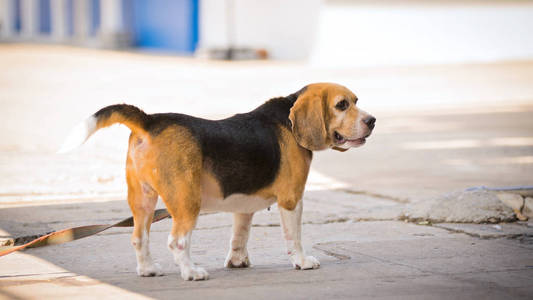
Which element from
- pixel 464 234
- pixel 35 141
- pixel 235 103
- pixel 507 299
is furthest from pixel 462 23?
pixel 507 299

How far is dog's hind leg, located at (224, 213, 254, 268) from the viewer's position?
4.88m

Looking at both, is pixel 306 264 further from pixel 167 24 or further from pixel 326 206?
pixel 167 24

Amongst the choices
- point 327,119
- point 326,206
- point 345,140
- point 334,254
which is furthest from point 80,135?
point 326,206

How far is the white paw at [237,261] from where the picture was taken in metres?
4.88

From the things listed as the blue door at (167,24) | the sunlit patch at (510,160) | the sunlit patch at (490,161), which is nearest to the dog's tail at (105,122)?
the sunlit patch at (490,161)

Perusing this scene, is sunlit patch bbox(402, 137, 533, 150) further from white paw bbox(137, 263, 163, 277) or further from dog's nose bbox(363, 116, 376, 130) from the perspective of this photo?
white paw bbox(137, 263, 163, 277)

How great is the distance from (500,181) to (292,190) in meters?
3.98

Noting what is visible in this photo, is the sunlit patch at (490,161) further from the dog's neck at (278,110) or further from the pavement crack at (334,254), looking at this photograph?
the dog's neck at (278,110)

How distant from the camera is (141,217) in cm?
460

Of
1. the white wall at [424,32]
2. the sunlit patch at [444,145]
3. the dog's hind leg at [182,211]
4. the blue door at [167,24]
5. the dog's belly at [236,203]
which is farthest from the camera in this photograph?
the blue door at [167,24]

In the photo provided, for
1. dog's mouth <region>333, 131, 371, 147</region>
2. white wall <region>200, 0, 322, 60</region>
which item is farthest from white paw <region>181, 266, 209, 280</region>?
white wall <region>200, 0, 322, 60</region>

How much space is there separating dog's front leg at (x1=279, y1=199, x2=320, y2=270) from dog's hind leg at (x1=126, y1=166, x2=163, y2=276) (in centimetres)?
76

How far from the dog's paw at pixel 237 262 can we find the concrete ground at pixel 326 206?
72mm

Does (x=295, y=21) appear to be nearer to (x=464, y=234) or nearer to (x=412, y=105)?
(x=412, y=105)
